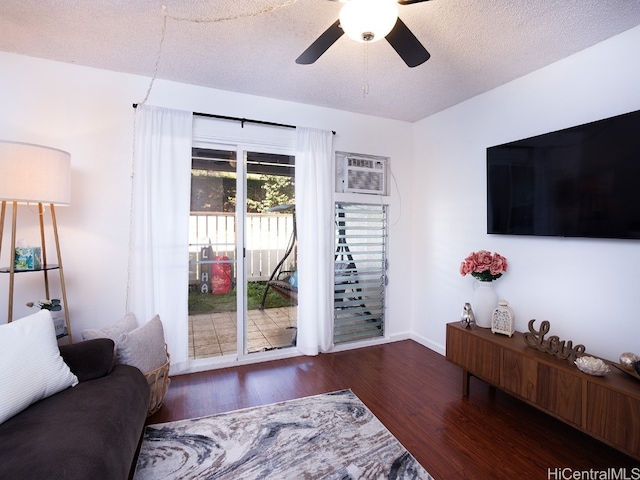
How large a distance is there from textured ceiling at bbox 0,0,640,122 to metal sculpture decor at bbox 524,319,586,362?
1.92m

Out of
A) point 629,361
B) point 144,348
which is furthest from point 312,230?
point 629,361

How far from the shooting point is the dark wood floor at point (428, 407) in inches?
67.7

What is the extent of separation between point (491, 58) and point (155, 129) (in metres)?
2.71

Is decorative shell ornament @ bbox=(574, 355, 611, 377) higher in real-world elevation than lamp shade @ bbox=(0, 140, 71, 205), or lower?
lower

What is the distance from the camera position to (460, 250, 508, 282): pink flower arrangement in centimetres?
245

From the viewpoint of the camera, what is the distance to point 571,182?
2.08 metres

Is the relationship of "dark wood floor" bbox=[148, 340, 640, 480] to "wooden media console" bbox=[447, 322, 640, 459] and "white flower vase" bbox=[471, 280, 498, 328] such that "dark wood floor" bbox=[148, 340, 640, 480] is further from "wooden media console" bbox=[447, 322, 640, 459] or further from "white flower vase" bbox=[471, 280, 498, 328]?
"white flower vase" bbox=[471, 280, 498, 328]

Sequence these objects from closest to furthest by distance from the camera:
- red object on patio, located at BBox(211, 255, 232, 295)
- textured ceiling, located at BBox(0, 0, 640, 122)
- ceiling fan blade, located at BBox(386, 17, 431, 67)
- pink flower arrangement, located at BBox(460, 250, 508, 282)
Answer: ceiling fan blade, located at BBox(386, 17, 431, 67) → textured ceiling, located at BBox(0, 0, 640, 122) → pink flower arrangement, located at BBox(460, 250, 508, 282) → red object on patio, located at BBox(211, 255, 232, 295)

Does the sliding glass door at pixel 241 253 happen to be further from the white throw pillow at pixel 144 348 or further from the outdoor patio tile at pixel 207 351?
the white throw pillow at pixel 144 348

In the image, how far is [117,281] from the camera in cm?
253

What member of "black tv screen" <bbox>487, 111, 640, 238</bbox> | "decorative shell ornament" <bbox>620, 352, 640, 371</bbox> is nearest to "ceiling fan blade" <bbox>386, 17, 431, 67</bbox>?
"black tv screen" <bbox>487, 111, 640, 238</bbox>

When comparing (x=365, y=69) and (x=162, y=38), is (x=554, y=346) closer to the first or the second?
(x=365, y=69)

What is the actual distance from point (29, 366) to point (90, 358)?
327mm

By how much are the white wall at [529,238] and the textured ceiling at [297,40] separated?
0.67 feet
